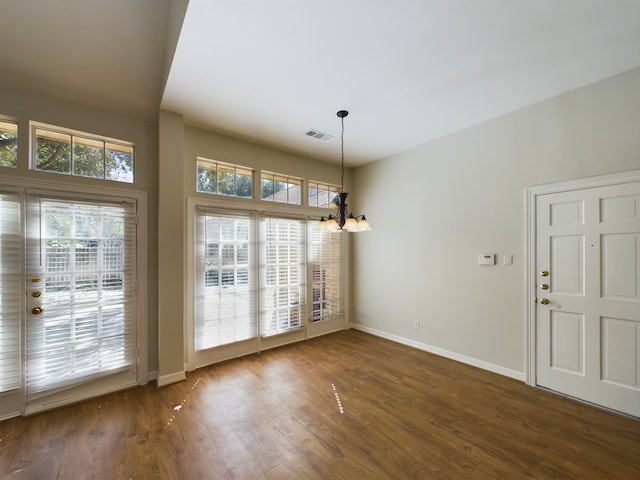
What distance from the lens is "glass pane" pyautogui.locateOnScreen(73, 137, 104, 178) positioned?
9.64ft

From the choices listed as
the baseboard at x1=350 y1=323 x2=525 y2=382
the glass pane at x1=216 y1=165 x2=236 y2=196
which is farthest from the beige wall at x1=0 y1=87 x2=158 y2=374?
the baseboard at x1=350 y1=323 x2=525 y2=382

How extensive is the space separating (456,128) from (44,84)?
472cm

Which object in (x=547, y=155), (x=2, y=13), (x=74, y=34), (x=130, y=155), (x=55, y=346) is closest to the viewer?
(x=2, y=13)

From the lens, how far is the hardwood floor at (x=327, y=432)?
6.32 feet

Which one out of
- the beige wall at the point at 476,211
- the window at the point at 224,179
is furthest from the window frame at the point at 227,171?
the beige wall at the point at 476,211

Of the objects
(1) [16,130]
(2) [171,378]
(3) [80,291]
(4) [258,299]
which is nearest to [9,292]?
(3) [80,291]

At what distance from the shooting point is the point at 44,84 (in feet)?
8.55

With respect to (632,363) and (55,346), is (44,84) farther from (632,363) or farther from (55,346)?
(632,363)

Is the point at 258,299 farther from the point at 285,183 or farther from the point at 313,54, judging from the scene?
the point at 313,54

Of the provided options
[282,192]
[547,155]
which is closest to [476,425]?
[547,155]

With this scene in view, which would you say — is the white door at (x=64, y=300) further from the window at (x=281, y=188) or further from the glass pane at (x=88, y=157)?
the window at (x=281, y=188)

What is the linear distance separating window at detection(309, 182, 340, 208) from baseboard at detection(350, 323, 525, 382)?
249cm

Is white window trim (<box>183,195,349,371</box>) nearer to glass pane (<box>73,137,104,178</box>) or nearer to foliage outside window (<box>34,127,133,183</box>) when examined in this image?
foliage outside window (<box>34,127,133,183</box>)

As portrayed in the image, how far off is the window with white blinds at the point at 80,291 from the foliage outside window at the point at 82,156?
14.5 inches
